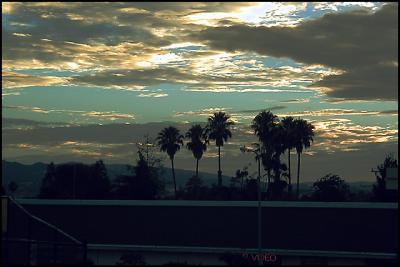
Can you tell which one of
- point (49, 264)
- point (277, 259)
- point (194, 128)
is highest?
point (194, 128)

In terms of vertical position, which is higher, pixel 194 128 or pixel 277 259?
pixel 194 128

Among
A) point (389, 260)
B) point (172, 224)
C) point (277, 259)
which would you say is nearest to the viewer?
point (389, 260)

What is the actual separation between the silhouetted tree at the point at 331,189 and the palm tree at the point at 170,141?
1849 cm

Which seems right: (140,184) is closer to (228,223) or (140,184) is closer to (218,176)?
(218,176)

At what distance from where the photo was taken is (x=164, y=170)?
96438 mm

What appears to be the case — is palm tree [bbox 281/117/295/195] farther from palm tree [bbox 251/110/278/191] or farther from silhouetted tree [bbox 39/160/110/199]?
silhouetted tree [bbox 39/160/110/199]

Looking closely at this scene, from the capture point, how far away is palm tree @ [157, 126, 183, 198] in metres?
94.4

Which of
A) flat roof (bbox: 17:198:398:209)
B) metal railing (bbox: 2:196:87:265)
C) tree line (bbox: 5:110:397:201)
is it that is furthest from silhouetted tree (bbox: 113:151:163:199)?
metal railing (bbox: 2:196:87:265)

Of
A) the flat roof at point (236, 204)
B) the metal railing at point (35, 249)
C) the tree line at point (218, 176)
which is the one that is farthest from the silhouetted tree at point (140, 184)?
the metal railing at point (35, 249)

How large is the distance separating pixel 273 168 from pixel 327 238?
31103 millimetres

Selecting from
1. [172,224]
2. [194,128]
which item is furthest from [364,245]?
[194,128]

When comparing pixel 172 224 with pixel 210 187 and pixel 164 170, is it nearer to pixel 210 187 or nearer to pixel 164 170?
pixel 210 187

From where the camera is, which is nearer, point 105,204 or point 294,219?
point 294,219

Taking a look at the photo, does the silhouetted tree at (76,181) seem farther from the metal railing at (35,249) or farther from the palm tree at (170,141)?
the metal railing at (35,249)
